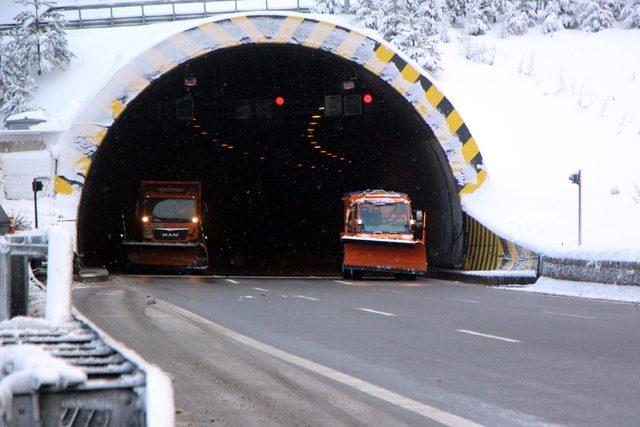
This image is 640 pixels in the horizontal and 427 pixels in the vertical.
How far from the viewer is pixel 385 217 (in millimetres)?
34312

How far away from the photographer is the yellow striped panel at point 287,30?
33219mm

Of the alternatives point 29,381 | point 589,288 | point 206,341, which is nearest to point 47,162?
point 589,288

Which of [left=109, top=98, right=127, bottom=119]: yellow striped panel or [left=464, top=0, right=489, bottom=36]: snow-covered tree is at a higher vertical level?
[left=464, top=0, right=489, bottom=36]: snow-covered tree

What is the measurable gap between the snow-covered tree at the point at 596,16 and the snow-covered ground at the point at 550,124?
64 cm

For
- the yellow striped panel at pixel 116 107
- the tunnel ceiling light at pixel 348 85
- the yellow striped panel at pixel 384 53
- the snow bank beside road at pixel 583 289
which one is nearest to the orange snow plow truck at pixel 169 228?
the yellow striped panel at pixel 116 107

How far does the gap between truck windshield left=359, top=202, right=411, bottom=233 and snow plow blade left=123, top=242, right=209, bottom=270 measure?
20.4 feet

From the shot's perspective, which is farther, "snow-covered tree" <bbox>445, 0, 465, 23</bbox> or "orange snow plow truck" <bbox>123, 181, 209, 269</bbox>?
"snow-covered tree" <bbox>445, 0, 465, 23</bbox>

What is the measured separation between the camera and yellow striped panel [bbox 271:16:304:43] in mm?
33219

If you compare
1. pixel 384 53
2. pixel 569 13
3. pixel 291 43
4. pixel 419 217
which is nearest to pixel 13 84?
pixel 569 13

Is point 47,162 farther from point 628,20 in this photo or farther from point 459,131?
point 628,20

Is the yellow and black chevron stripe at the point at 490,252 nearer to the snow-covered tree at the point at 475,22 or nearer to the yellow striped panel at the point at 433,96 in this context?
the yellow striped panel at the point at 433,96

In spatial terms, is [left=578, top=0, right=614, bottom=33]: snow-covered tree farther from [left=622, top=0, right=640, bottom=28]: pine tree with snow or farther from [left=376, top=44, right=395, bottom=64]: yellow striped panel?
[left=376, top=44, right=395, bottom=64]: yellow striped panel

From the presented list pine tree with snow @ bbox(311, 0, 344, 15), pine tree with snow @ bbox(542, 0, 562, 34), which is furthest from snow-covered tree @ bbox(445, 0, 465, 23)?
pine tree with snow @ bbox(311, 0, 344, 15)

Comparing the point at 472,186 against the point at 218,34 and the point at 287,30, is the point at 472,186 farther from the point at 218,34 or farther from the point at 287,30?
the point at 218,34
